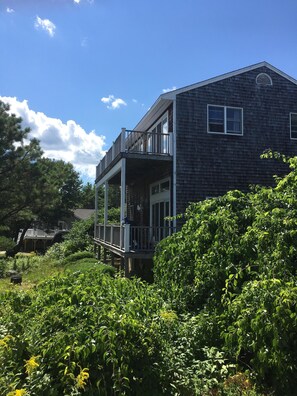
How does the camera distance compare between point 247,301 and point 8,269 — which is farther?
point 8,269

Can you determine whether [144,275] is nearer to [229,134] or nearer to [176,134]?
[176,134]

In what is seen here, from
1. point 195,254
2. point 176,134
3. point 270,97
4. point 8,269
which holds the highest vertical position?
A: point 270,97

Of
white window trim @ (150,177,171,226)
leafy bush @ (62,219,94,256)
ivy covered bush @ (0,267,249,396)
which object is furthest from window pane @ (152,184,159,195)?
ivy covered bush @ (0,267,249,396)

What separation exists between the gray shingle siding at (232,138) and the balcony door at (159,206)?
1199mm

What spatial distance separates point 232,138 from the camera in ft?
47.9

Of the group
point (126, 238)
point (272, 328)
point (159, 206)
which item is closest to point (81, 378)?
point (272, 328)

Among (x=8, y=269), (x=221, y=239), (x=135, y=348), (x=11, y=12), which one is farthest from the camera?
(x=8, y=269)

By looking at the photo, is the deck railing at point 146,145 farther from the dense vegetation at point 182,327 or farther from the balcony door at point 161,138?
the dense vegetation at point 182,327

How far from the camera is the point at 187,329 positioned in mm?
5117

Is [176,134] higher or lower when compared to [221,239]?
higher

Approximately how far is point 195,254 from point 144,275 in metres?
7.04

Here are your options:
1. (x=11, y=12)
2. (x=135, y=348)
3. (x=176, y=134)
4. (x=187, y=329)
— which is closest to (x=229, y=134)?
(x=176, y=134)

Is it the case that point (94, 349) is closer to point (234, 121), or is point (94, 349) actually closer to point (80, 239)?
point (234, 121)

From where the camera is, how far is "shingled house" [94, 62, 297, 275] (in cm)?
1384
